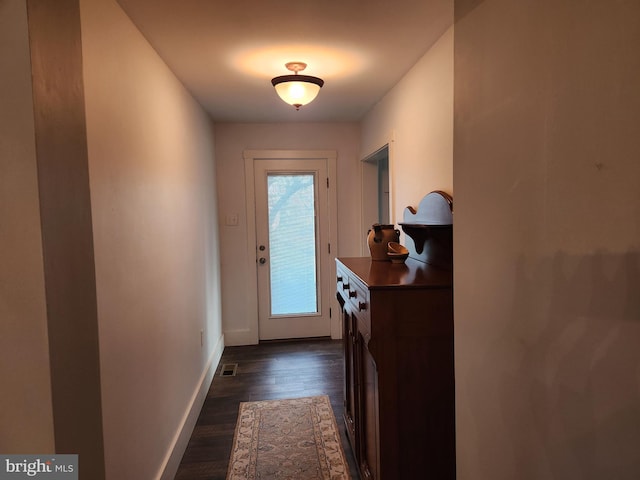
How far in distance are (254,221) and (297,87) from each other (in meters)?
1.87

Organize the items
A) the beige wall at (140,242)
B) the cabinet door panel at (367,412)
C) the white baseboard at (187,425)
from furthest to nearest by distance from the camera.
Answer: the white baseboard at (187,425)
the cabinet door panel at (367,412)
the beige wall at (140,242)

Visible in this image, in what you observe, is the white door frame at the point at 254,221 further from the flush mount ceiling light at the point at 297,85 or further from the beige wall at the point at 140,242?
the flush mount ceiling light at the point at 297,85

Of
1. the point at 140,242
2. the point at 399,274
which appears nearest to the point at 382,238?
the point at 399,274

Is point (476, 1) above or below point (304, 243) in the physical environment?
above

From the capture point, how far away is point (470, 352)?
919mm

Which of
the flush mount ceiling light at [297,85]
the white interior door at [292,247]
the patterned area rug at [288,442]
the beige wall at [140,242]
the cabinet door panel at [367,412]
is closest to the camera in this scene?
the beige wall at [140,242]

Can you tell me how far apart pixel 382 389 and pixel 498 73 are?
46.3 inches

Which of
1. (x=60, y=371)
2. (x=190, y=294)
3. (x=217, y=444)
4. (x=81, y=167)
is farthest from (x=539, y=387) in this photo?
(x=190, y=294)

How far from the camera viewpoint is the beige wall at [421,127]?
2.00 meters

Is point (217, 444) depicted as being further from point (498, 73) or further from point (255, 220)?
point (498, 73)

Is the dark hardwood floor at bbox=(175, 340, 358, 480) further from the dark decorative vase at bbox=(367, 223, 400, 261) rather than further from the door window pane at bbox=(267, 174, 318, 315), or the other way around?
the dark decorative vase at bbox=(367, 223, 400, 261)

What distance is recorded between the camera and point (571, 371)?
23.5 inches

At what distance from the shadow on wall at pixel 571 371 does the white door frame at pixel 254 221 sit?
332 centimetres

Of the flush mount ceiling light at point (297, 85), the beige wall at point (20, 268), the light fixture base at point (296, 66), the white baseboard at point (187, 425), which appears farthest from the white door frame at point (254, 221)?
the beige wall at point (20, 268)
